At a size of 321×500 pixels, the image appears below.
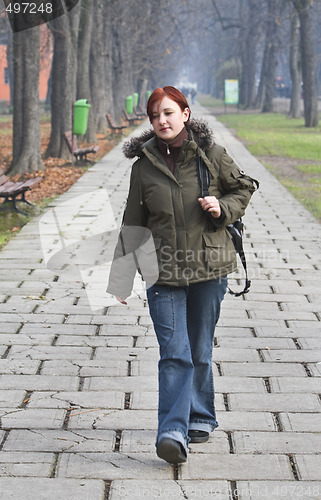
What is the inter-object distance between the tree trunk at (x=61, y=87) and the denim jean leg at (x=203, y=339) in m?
15.1

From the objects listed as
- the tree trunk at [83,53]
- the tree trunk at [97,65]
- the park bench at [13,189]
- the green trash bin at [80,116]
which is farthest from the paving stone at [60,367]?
the tree trunk at [97,65]

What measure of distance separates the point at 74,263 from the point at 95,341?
2563mm

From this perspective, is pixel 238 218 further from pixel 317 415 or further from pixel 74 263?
pixel 74 263

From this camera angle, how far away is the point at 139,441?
4039mm

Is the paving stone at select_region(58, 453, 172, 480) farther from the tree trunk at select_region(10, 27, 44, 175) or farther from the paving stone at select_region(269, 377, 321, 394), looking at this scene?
the tree trunk at select_region(10, 27, 44, 175)

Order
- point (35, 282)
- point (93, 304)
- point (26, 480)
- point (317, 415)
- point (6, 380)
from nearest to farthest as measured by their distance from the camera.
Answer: point (26, 480) → point (317, 415) → point (6, 380) → point (93, 304) → point (35, 282)

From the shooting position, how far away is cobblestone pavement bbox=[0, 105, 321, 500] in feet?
11.9

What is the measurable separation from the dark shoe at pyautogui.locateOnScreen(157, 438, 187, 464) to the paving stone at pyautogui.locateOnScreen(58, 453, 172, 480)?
0.28 feet

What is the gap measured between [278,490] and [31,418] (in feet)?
4.50

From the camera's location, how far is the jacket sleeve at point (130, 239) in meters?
3.82

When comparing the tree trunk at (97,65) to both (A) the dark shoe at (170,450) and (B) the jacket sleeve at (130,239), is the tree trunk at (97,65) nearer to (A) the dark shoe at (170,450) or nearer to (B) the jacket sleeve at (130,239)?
(B) the jacket sleeve at (130,239)

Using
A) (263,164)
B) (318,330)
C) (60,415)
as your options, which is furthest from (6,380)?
(263,164)

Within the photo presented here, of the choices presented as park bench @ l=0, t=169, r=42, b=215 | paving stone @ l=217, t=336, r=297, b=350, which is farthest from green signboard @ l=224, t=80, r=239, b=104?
paving stone @ l=217, t=336, r=297, b=350

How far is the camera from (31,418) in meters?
4.31
